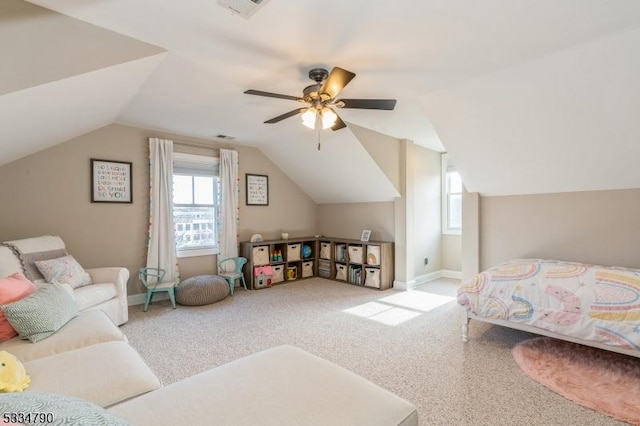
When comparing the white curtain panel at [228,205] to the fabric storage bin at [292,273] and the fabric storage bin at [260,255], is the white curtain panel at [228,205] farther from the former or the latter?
the fabric storage bin at [292,273]

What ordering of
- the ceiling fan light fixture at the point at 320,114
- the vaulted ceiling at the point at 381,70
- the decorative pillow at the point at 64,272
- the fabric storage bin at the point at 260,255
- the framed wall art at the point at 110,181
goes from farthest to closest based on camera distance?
the fabric storage bin at the point at 260,255
the framed wall art at the point at 110,181
the decorative pillow at the point at 64,272
the ceiling fan light fixture at the point at 320,114
the vaulted ceiling at the point at 381,70

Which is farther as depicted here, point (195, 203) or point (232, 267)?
point (232, 267)

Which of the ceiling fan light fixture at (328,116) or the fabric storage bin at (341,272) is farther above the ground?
the ceiling fan light fixture at (328,116)

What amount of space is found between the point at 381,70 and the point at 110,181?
356 centimetres

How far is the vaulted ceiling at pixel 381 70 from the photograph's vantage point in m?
1.76

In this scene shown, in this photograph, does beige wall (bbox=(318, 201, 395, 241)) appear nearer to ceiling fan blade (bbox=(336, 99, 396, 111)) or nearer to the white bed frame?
the white bed frame

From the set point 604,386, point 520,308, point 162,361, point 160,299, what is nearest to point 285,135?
point 160,299

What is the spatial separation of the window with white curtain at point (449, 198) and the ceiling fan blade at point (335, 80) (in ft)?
12.7

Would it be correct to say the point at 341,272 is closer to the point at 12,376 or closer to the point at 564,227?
the point at 564,227

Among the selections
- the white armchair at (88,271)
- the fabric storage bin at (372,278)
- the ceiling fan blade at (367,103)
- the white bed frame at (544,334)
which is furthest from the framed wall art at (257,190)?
the white bed frame at (544,334)

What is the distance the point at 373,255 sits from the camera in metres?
4.83

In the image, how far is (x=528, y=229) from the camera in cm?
350

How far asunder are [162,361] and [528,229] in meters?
4.01

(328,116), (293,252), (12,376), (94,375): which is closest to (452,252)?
(293,252)
